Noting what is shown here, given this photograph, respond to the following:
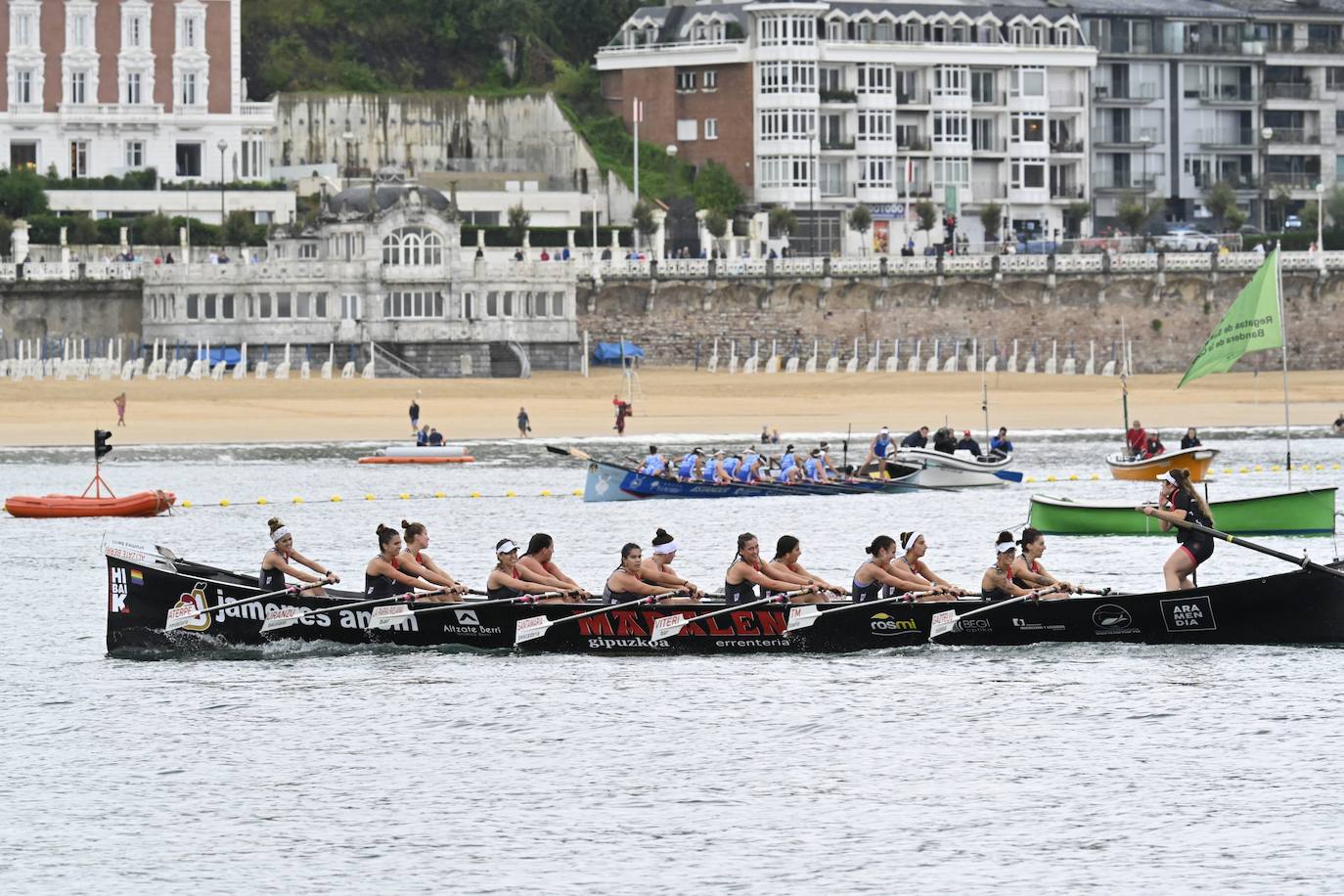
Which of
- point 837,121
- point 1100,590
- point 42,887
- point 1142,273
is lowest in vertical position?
point 42,887

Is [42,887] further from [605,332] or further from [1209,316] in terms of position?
[1209,316]

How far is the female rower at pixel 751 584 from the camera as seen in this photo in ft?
124

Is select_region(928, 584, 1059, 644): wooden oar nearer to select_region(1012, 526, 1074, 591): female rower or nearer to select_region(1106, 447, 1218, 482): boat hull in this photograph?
select_region(1012, 526, 1074, 591): female rower

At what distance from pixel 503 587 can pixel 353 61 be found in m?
100

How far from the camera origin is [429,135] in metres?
131

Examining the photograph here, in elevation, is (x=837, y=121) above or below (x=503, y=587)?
above

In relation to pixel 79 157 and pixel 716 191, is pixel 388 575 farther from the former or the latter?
pixel 716 191

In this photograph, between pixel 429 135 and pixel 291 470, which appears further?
pixel 429 135

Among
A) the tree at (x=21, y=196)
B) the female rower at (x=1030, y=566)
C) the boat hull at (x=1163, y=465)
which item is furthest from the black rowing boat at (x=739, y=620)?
the tree at (x=21, y=196)

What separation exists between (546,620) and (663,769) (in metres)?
5.28

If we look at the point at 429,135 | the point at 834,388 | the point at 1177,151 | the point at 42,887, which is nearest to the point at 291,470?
the point at 834,388

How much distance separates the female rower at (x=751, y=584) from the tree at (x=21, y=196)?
8169 centimetres

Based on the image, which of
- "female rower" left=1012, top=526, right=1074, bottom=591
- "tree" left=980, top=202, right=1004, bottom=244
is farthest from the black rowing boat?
"tree" left=980, top=202, right=1004, bottom=244

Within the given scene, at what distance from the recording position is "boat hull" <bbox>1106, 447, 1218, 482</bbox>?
6262cm
